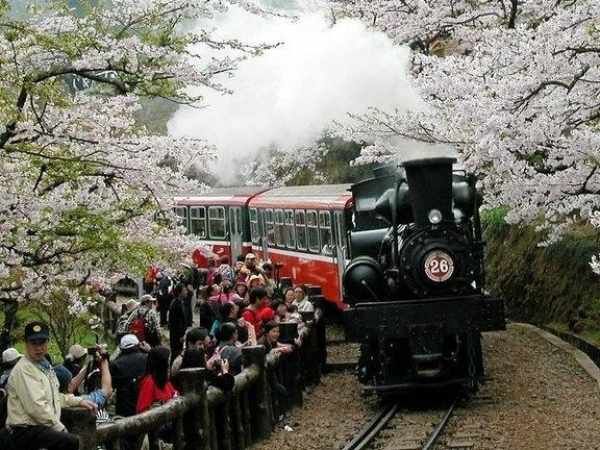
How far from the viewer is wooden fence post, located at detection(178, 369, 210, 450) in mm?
9430

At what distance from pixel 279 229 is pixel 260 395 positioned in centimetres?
1267

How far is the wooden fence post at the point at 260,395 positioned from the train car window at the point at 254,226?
14726mm

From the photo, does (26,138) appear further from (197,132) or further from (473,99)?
(197,132)

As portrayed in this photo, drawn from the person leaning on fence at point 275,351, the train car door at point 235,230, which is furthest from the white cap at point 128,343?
the train car door at point 235,230

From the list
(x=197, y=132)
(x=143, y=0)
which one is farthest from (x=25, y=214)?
(x=197, y=132)

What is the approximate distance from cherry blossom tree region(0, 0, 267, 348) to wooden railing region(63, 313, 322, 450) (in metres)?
1.86

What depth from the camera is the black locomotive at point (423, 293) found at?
12570 mm

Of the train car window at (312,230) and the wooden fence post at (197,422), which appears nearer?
the wooden fence post at (197,422)

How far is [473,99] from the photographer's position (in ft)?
42.7

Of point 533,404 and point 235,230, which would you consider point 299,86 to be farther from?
point 533,404

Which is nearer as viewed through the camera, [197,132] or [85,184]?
[85,184]

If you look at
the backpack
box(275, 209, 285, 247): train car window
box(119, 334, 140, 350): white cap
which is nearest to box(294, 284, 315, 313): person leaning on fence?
the backpack

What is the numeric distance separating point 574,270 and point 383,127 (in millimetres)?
3978

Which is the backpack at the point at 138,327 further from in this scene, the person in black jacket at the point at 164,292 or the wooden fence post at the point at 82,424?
the person in black jacket at the point at 164,292
